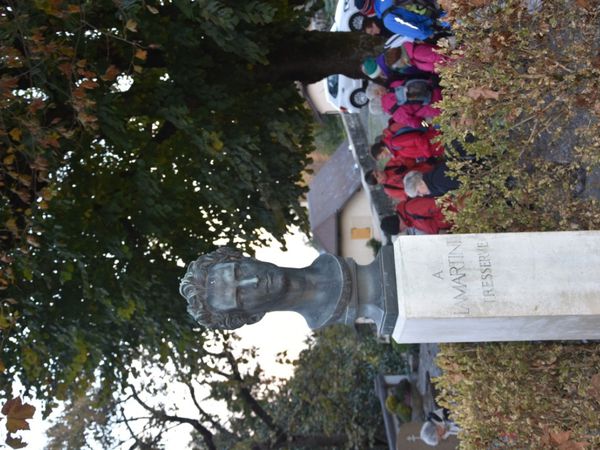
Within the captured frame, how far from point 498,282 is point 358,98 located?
746 centimetres

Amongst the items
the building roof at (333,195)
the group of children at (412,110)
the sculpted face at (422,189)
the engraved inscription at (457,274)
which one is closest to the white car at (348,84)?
the group of children at (412,110)

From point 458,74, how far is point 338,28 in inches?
257

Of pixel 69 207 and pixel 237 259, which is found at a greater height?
pixel 69 207

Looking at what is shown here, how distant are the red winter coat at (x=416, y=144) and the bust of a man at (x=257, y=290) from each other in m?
3.65

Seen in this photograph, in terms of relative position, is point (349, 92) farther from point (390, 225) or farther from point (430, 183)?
point (430, 183)

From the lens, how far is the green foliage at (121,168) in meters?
8.15

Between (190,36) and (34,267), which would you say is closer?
(34,267)

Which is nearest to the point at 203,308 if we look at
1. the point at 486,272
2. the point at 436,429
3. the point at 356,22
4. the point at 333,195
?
the point at 486,272

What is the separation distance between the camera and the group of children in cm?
898

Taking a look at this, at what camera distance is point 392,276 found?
5.91 m

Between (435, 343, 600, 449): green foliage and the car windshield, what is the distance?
24.7ft

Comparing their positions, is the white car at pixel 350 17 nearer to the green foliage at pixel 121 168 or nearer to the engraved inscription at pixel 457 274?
the green foliage at pixel 121 168

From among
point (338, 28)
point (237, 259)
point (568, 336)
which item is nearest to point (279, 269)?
point (237, 259)

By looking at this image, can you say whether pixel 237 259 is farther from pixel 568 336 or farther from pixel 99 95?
pixel 99 95
